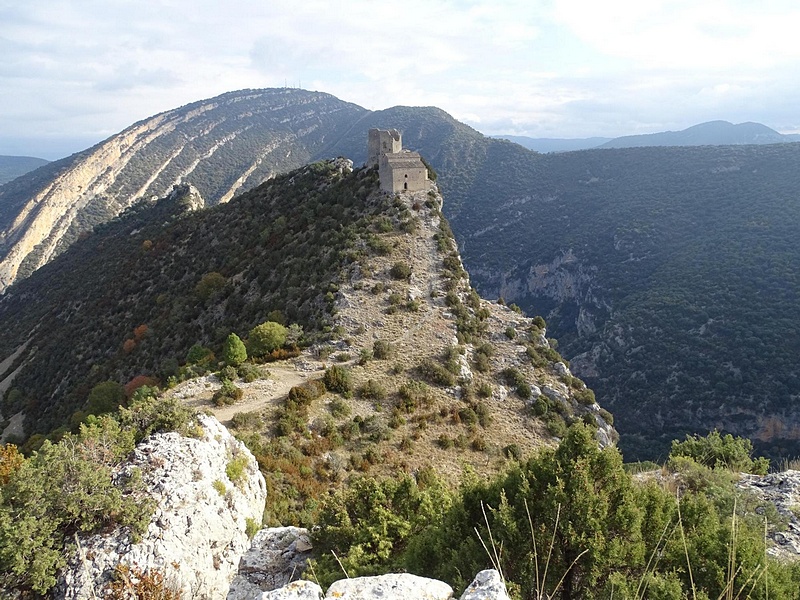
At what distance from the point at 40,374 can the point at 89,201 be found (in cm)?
9671

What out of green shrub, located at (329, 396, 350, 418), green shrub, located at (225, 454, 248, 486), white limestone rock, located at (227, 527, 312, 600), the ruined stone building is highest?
the ruined stone building

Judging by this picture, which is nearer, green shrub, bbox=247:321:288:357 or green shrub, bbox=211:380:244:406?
green shrub, bbox=211:380:244:406

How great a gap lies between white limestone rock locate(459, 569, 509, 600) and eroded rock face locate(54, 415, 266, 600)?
5.66 metres

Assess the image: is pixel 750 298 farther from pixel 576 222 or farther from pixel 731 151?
pixel 731 151

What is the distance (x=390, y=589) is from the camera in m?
5.75

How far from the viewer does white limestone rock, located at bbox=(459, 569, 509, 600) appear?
4.96 meters

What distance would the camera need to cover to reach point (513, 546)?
6797 mm

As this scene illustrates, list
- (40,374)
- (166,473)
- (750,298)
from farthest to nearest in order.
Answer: (750,298)
(40,374)
(166,473)

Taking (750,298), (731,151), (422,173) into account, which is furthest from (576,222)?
(422,173)

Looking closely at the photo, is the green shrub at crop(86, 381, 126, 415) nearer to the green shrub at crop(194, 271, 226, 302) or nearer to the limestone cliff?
the green shrub at crop(194, 271, 226, 302)

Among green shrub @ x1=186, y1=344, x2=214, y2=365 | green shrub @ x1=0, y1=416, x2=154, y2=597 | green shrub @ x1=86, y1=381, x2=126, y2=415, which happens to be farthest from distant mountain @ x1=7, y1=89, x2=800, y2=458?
green shrub @ x1=0, y1=416, x2=154, y2=597

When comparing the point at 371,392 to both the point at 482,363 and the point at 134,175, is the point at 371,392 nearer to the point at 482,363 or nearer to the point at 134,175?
the point at 482,363

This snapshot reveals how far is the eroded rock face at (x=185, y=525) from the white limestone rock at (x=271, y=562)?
217mm

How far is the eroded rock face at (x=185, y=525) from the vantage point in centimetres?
759
